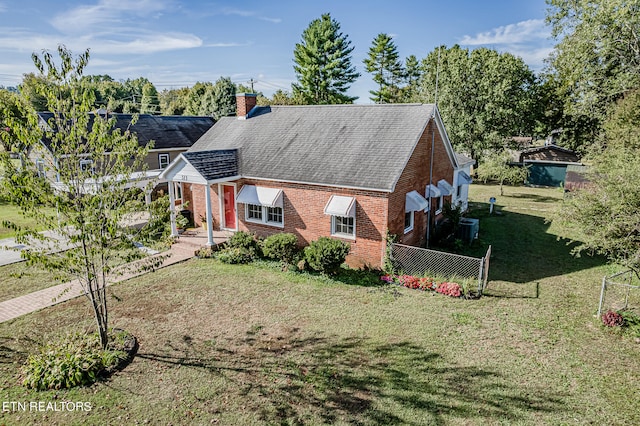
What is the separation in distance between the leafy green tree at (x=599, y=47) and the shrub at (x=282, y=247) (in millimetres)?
27420

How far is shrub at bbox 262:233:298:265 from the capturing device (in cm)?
1677

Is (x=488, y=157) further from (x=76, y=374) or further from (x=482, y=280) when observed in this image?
(x=76, y=374)

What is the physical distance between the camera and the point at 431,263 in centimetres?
1545

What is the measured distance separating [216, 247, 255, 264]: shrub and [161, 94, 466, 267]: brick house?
1553mm

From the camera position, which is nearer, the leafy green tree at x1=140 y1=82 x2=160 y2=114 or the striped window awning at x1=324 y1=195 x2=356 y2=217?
the striped window awning at x1=324 y1=195 x2=356 y2=217

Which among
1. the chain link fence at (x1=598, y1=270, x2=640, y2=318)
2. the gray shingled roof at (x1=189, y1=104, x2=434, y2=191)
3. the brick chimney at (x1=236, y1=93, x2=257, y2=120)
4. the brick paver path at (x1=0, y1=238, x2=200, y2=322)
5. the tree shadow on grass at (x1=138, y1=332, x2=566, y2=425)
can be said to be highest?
the brick chimney at (x1=236, y1=93, x2=257, y2=120)

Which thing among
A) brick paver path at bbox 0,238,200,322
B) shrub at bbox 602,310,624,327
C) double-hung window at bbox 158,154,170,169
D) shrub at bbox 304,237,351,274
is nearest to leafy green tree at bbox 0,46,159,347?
brick paver path at bbox 0,238,200,322

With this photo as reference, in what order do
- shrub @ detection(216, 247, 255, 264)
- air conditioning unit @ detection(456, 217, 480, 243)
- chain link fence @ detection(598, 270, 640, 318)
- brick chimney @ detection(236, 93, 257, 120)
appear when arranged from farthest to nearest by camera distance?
brick chimney @ detection(236, 93, 257, 120), air conditioning unit @ detection(456, 217, 480, 243), shrub @ detection(216, 247, 255, 264), chain link fence @ detection(598, 270, 640, 318)

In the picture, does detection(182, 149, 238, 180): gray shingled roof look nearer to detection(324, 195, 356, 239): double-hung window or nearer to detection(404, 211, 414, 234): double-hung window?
detection(324, 195, 356, 239): double-hung window

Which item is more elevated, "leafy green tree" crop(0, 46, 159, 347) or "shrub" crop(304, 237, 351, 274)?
"leafy green tree" crop(0, 46, 159, 347)

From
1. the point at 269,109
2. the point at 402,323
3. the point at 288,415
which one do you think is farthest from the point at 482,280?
the point at 269,109

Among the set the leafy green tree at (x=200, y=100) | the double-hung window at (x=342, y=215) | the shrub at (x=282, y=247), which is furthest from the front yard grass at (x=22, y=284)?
the leafy green tree at (x=200, y=100)

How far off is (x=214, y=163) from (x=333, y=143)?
5920 millimetres

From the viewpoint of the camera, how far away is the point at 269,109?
23.7m
